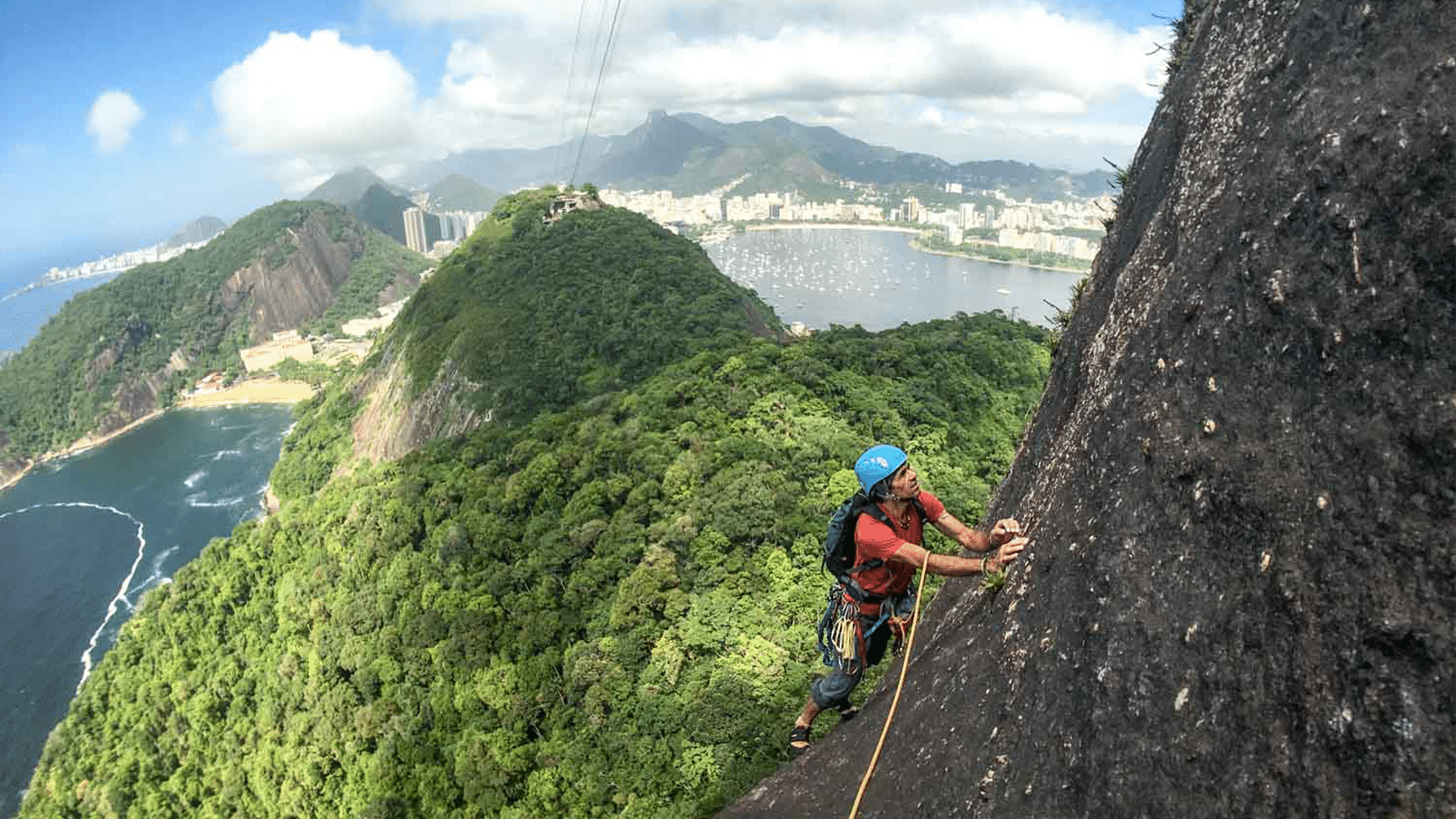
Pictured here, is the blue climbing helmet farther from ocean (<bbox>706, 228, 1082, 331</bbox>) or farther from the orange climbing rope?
ocean (<bbox>706, 228, 1082, 331</bbox>)

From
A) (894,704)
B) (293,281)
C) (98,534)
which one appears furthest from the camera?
(293,281)

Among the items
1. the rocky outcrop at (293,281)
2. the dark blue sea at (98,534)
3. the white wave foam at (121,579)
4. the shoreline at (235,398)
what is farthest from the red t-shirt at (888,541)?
the rocky outcrop at (293,281)

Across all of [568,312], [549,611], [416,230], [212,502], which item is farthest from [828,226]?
[549,611]

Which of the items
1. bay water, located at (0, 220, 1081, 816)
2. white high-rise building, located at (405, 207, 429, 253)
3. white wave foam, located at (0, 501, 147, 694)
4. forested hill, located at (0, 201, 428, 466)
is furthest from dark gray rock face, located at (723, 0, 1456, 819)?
white high-rise building, located at (405, 207, 429, 253)

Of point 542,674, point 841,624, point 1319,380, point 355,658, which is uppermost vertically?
point 1319,380

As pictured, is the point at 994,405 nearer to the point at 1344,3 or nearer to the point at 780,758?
the point at 780,758

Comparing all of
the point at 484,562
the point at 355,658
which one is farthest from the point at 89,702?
the point at 484,562

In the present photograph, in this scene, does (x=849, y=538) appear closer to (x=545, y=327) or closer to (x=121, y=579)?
(x=545, y=327)
